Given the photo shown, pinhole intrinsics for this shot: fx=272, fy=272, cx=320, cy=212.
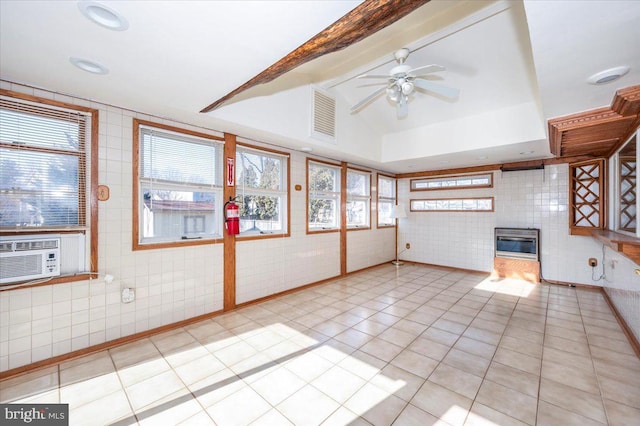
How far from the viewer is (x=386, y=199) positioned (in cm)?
712

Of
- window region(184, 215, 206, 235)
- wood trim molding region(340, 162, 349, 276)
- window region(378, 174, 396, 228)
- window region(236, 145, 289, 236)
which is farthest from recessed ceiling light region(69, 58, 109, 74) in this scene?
window region(378, 174, 396, 228)

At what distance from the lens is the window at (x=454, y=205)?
6051 mm

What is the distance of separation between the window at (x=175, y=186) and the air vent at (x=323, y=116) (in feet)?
4.88

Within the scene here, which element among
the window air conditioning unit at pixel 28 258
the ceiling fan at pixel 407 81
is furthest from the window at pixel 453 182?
the window air conditioning unit at pixel 28 258

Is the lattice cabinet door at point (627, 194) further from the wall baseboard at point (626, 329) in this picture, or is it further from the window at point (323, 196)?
the window at point (323, 196)

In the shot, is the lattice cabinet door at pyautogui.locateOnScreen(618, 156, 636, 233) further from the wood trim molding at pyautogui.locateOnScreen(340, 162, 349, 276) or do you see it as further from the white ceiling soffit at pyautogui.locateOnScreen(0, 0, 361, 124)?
the white ceiling soffit at pyautogui.locateOnScreen(0, 0, 361, 124)

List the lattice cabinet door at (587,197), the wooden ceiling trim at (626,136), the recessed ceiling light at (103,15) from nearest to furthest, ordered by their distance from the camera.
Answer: the recessed ceiling light at (103,15) → the wooden ceiling trim at (626,136) → the lattice cabinet door at (587,197)

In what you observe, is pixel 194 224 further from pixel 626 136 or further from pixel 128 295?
pixel 626 136

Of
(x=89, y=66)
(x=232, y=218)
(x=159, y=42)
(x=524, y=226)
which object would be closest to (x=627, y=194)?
(x=524, y=226)

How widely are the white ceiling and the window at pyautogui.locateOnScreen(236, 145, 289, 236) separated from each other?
14.6 inches

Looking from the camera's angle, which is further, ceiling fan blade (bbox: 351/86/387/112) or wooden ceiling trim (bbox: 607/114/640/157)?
ceiling fan blade (bbox: 351/86/387/112)

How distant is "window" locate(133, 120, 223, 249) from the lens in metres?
3.13

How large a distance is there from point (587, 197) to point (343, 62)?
498cm

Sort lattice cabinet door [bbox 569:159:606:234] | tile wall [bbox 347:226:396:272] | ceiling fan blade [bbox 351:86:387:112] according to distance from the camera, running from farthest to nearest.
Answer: tile wall [bbox 347:226:396:272] → lattice cabinet door [bbox 569:159:606:234] → ceiling fan blade [bbox 351:86:387:112]
